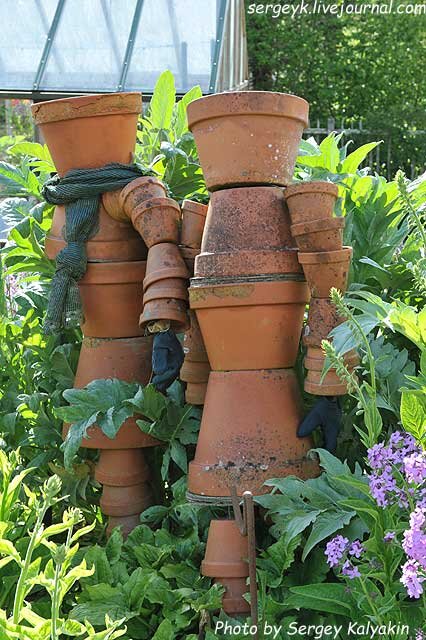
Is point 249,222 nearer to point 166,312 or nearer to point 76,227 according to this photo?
point 166,312

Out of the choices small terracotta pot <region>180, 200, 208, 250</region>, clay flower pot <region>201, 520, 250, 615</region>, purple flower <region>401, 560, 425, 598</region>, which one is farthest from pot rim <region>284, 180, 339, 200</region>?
purple flower <region>401, 560, 425, 598</region>

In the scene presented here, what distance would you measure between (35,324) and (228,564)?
3.54ft

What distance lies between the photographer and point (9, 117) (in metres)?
10.7

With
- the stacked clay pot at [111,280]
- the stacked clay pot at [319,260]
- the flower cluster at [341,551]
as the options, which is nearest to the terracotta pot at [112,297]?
the stacked clay pot at [111,280]

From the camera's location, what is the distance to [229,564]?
5.59ft

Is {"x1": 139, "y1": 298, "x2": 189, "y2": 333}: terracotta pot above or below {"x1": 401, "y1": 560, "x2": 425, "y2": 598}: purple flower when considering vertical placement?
above

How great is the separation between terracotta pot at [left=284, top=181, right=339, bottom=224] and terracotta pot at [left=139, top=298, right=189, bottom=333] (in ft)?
0.96

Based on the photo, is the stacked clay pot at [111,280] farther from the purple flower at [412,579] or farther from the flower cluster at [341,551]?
the purple flower at [412,579]

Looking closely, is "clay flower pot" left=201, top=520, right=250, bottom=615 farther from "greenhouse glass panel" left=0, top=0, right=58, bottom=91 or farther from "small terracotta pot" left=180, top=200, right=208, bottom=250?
"greenhouse glass panel" left=0, top=0, right=58, bottom=91

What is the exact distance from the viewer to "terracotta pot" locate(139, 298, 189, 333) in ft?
5.93

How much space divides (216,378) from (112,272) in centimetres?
41

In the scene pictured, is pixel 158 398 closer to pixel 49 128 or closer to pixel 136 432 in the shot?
pixel 136 432

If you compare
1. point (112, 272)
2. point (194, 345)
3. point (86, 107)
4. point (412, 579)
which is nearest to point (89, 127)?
point (86, 107)

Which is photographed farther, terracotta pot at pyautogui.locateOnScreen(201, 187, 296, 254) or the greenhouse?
terracotta pot at pyautogui.locateOnScreen(201, 187, 296, 254)
